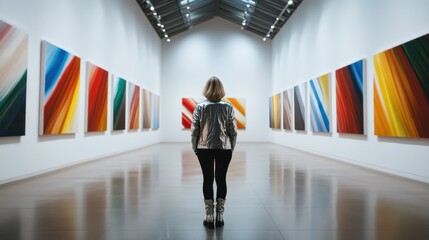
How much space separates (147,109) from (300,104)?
8.22 meters

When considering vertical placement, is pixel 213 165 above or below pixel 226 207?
above

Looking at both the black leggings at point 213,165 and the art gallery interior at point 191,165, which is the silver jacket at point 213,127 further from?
the art gallery interior at point 191,165

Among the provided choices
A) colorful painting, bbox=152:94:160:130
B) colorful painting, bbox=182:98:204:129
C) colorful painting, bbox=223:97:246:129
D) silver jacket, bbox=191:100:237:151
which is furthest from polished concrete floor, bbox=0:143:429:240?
colorful painting, bbox=223:97:246:129

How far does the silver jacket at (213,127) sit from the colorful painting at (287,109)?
13842mm

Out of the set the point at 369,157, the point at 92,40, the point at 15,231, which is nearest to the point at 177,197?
the point at 15,231

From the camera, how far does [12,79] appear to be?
636 centimetres

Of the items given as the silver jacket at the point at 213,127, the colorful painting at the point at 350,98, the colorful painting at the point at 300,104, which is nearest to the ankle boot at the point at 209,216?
the silver jacket at the point at 213,127

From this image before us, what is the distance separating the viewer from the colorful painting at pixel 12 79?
6.06 metres

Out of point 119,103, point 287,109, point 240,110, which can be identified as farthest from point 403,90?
point 240,110

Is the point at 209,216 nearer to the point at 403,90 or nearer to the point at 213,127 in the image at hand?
the point at 213,127

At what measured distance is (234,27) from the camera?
76.4 feet

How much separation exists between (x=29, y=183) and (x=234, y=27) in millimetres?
19188

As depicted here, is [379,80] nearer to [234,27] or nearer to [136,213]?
[136,213]

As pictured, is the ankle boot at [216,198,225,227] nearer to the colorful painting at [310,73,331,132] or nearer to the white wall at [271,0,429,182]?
the white wall at [271,0,429,182]
